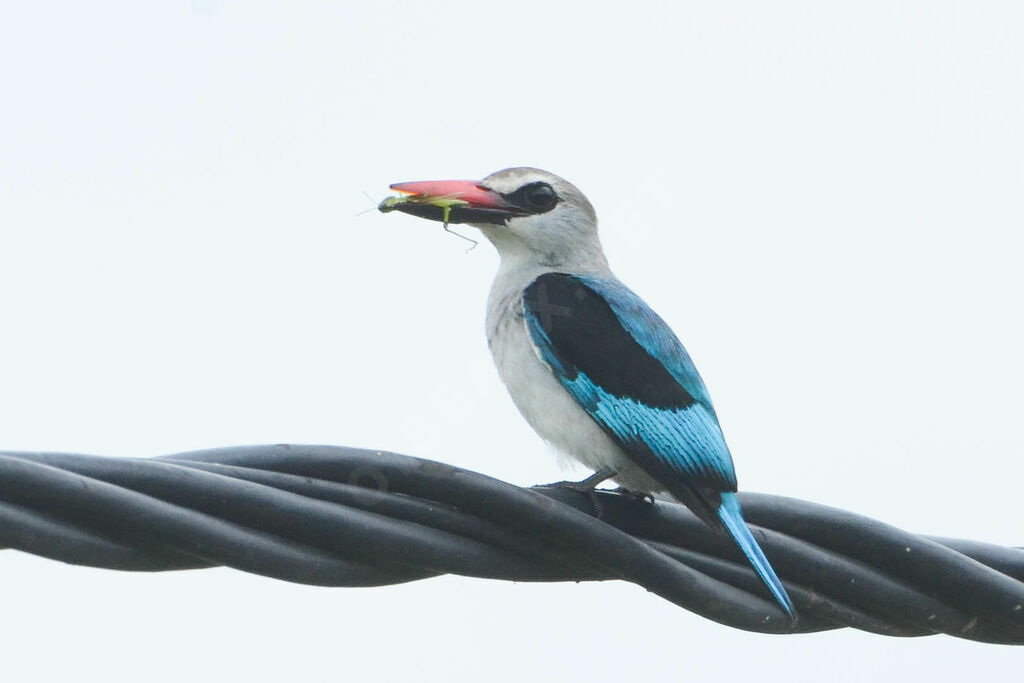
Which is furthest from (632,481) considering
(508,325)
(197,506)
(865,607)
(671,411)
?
(197,506)

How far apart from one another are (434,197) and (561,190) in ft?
2.53

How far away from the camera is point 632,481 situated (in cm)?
431

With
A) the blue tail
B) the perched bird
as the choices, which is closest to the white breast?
the perched bird

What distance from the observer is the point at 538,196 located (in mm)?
5578

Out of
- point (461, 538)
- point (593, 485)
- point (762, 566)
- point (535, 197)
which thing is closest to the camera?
point (461, 538)

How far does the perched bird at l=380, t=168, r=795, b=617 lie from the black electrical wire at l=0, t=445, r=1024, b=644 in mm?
152

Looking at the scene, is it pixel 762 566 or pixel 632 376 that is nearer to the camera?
pixel 762 566

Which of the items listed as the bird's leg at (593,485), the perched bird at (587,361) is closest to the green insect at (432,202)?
the perched bird at (587,361)

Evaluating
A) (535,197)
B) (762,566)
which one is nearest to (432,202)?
(535,197)

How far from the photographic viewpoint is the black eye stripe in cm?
549

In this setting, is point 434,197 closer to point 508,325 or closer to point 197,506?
point 508,325

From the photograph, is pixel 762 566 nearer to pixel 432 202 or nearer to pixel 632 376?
pixel 632 376

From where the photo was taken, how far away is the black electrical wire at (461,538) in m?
2.58

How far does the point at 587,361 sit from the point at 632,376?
0.16 metres
